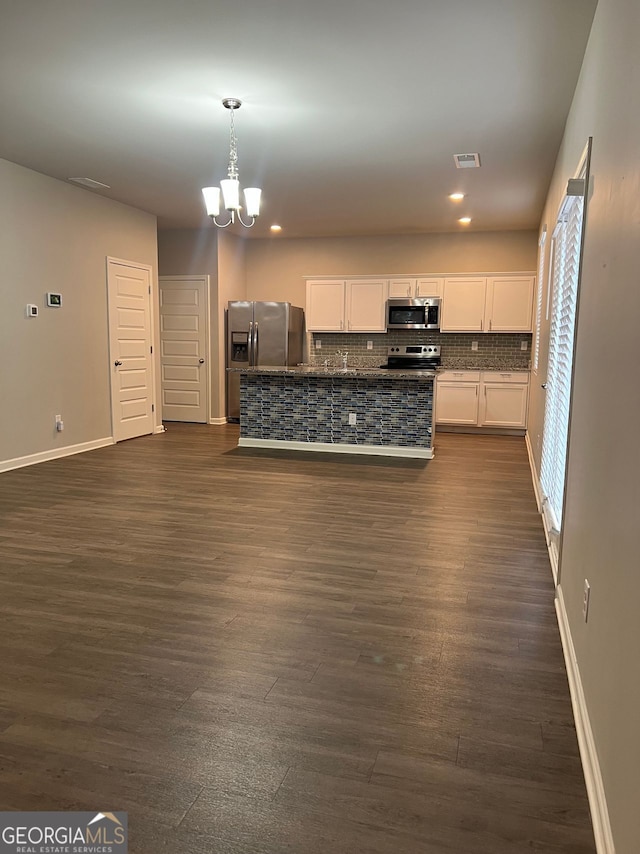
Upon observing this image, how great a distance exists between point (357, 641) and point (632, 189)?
1885mm

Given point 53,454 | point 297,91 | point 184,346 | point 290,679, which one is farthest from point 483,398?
point 290,679

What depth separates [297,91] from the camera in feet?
12.3

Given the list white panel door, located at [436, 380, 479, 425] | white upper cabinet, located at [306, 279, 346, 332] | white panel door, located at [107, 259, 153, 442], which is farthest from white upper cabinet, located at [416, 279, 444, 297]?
white panel door, located at [107, 259, 153, 442]

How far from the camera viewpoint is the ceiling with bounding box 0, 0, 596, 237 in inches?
115

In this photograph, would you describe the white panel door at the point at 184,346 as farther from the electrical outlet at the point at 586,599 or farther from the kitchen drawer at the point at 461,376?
the electrical outlet at the point at 586,599

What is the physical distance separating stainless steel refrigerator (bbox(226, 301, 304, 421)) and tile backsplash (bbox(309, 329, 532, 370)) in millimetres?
593

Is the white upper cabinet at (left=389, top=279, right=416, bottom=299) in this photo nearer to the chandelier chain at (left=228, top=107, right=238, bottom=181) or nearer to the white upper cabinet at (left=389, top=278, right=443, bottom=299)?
the white upper cabinet at (left=389, top=278, right=443, bottom=299)

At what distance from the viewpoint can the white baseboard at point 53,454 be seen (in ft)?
18.3

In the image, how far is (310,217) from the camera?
7.53 m

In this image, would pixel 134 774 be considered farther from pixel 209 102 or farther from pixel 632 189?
pixel 209 102

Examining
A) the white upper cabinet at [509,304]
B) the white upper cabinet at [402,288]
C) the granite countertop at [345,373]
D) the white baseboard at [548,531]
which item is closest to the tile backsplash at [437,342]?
the white upper cabinet at [509,304]

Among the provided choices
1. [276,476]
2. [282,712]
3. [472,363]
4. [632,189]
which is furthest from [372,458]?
[632,189]

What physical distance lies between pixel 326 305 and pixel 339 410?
2.61 metres

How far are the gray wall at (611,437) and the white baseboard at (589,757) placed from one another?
0.05 m
